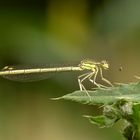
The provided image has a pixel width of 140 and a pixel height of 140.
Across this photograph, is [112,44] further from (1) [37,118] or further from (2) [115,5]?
(1) [37,118]

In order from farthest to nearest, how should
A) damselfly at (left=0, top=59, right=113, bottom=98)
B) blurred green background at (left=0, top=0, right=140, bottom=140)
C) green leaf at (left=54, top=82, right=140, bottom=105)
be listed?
blurred green background at (left=0, top=0, right=140, bottom=140) < damselfly at (left=0, top=59, right=113, bottom=98) < green leaf at (left=54, top=82, right=140, bottom=105)

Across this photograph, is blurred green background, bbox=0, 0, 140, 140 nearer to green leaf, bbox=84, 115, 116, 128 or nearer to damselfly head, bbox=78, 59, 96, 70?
damselfly head, bbox=78, 59, 96, 70

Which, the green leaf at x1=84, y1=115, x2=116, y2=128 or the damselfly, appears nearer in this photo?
the green leaf at x1=84, y1=115, x2=116, y2=128

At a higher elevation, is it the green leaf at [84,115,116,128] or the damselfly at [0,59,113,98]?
the damselfly at [0,59,113,98]

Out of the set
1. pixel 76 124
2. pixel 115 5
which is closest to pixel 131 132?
pixel 115 5

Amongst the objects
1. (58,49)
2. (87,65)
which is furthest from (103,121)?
(58,49)

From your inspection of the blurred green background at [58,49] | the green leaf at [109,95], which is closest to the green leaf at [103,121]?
the green leaf at [109,95]

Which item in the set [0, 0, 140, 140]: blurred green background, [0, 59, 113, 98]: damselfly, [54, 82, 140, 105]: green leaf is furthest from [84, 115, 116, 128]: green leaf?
[0, 0, 140, 140]: blurred green background
